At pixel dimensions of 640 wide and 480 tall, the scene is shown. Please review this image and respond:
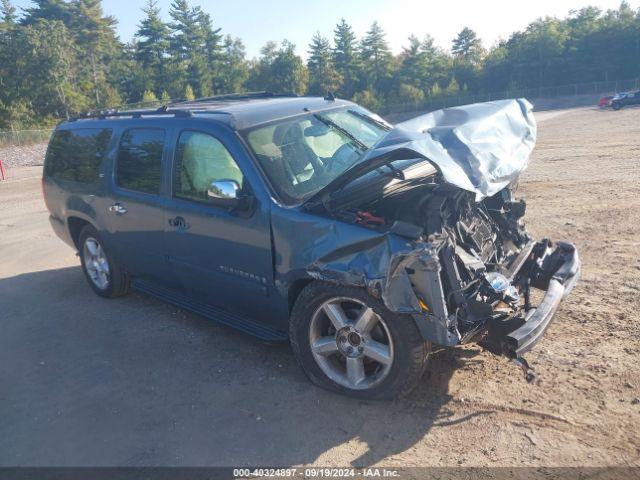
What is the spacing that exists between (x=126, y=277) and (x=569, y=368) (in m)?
4.50

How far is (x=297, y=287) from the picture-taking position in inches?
156

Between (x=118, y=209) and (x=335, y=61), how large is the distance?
247 ft

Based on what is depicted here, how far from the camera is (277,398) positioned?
3883 mm

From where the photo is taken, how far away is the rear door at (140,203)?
486cm

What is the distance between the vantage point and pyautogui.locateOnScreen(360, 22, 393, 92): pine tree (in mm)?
76250

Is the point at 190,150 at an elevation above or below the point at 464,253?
above

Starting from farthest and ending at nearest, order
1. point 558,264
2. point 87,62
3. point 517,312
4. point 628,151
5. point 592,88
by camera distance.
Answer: point 87,62, point 592,88, point 628,151, point 558,264, point 517,312

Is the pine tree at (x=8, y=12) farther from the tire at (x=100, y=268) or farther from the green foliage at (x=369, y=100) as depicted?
the tire at (x=100, y=268)

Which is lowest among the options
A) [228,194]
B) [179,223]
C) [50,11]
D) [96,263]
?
[96,263]

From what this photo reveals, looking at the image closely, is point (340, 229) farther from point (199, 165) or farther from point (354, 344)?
point (199, 165)

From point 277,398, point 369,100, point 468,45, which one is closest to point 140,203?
point 277,398

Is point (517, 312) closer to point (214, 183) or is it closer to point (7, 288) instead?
point (214, 183)

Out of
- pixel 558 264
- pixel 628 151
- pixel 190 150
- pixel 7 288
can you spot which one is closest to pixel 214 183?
pixel 190 150

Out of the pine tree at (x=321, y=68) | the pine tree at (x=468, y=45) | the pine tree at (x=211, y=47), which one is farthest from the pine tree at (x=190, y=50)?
the pine tree at (x=468, y=45)
